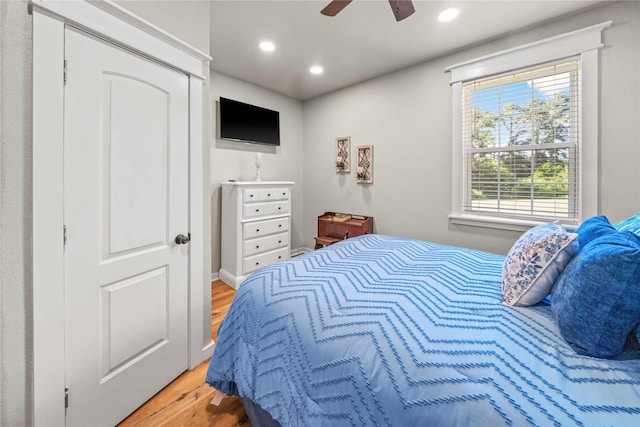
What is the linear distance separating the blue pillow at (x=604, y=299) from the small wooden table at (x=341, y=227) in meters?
2.75

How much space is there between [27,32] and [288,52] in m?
2.26

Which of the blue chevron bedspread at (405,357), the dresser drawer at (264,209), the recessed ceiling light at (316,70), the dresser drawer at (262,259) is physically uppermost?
the recessed ceiling light at (316,70)

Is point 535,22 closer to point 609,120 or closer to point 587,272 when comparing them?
point 609,120

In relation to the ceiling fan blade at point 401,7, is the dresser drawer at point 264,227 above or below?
below

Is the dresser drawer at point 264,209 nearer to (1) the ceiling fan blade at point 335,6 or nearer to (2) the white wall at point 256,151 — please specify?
(2) the white wall at point 256,151

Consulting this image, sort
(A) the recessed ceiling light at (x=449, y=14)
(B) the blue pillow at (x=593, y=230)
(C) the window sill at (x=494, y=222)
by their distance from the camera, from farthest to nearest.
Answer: (C) the window sill at (x=494, y=222)
(A) the recessed ceiling light at (x=449, y=14)
(B) the blue pillow at (x=593, y=230)

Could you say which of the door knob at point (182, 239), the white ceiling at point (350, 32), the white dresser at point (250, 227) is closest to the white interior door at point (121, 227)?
the door knob at point (182, 239)

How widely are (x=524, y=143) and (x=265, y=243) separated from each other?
10.0 feet

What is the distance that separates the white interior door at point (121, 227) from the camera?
4.11 feet

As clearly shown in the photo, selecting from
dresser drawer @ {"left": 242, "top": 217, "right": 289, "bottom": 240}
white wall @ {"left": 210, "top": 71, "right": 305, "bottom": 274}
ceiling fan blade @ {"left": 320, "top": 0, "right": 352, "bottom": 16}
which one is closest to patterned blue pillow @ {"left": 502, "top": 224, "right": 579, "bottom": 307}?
ceiling fan blade @ {"left": 320, "top": 0, "right": 352, "bottom": 16}

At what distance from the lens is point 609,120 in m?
2.16

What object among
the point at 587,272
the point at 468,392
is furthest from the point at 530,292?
the point at 468,392

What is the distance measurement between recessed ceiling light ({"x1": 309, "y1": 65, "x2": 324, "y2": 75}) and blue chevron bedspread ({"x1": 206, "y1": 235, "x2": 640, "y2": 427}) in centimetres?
275

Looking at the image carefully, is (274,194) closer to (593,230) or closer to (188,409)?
(188,409)
